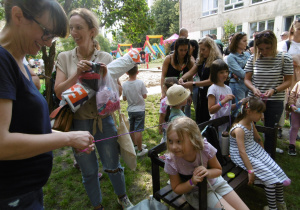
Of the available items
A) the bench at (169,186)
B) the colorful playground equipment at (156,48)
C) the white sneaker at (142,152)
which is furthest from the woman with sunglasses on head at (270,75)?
the colorful playground equipment at (156,48)

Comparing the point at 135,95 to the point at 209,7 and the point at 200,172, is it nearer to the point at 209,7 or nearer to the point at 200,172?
the point at 200,172

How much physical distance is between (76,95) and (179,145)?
0.96 metres

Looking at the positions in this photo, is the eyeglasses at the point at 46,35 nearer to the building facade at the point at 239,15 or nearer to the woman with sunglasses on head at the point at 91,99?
the woman with sunglasses on head at the point at 91,99

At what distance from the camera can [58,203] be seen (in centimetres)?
272

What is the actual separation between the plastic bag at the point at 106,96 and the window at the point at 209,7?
2292 cm

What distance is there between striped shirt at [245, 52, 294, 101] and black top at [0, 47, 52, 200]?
2.93 metres

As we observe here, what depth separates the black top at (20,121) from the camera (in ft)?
2.85

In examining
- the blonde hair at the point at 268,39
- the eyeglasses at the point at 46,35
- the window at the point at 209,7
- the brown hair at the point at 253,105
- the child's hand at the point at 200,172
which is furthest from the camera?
the window at the point at 209,7

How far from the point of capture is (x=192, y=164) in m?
1.71

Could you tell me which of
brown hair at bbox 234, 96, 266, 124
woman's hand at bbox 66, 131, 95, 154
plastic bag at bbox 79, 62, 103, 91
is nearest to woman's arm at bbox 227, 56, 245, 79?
brown hair at bbox 234, 96, 266, 124

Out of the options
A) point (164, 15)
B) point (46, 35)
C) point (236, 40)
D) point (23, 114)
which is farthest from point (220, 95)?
point (164, 15)

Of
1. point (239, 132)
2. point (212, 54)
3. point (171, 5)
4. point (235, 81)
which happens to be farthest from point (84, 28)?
point (171, 5)

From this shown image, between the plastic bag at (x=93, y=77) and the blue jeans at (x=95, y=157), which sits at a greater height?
the plastic bag at (x=93, y=77)

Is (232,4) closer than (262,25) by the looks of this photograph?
No
